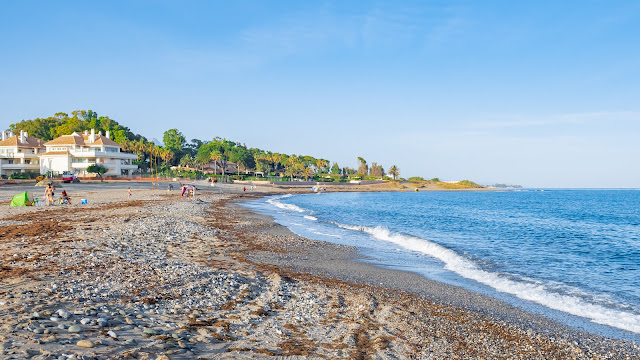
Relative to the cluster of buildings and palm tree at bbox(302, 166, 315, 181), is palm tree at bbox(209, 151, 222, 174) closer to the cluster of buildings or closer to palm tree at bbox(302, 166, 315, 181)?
palm tree at bbox(302, 166, 315, 181)

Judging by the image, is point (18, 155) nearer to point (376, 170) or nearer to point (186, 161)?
point (186, 161)

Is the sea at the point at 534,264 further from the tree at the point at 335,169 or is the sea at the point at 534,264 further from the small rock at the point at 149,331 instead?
the tree at the point at 335,169

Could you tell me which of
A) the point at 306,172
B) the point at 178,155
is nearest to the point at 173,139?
the point at 178,155

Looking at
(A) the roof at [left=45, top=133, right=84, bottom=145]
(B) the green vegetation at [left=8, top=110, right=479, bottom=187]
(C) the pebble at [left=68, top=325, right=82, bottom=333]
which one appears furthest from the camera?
(B) the green vegetation at [left=8, top=110, right=479, bottom=187]

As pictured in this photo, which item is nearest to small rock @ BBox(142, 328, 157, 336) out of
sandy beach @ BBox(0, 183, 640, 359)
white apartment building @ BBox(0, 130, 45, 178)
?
sandy beach @ BBox(0, 183, 640, 359)

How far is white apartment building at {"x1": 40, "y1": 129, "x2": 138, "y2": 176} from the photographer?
81125 millimetres

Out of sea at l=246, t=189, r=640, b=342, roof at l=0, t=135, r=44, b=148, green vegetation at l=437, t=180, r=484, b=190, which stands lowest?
green vegetation at l=437, t=180, r=484, b=190

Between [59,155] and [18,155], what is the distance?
8.50m

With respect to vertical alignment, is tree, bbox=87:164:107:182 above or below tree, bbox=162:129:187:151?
below

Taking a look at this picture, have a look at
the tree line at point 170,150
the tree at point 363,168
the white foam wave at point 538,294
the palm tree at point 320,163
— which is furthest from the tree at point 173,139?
the white foam wave at point 538,294

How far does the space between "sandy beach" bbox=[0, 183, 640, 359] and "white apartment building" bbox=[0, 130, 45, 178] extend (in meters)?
82.8

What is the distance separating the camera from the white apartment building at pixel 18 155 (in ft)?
259

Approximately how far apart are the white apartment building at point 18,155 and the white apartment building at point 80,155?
2.33 meters

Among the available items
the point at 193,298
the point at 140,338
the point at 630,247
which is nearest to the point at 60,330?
the point at 140,338
